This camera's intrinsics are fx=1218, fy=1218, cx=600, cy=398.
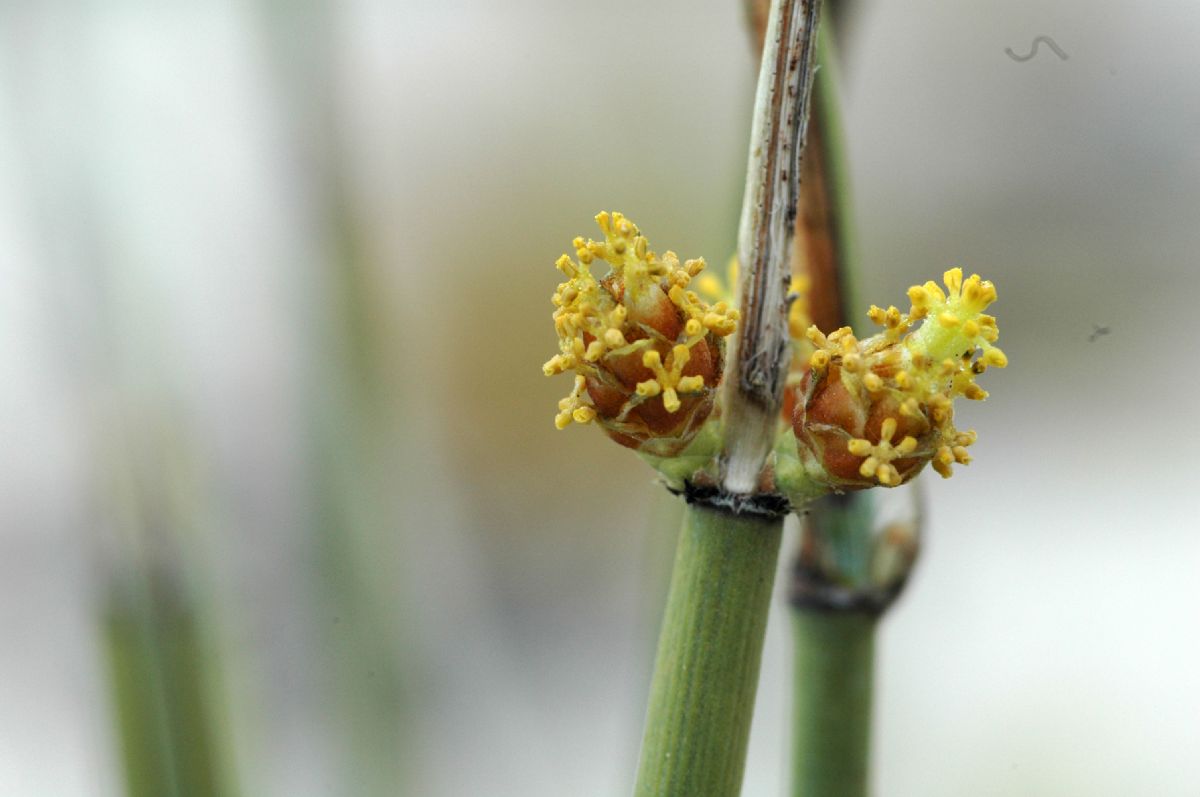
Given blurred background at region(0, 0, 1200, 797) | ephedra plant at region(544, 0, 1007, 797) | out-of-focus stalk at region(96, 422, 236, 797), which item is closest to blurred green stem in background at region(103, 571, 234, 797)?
out-of-focus stalk at region(96, 422, 236, 797)

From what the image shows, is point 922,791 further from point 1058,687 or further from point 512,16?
point 512,16

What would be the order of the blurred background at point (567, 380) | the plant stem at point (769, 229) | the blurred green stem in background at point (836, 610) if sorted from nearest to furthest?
the plant stem at point (769, 229)
the blurred green stem in background at point (836, 610)
the blurred background at point (567, 380)

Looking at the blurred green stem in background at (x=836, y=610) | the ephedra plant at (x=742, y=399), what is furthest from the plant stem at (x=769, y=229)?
the blurred green stem in background at (x=836, y=610)

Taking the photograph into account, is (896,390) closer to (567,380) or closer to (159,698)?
(159,698)

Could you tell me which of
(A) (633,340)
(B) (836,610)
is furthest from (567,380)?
(A) (633,340)

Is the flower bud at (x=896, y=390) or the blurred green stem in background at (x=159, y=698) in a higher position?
the flower bud at (x=896, y=390)

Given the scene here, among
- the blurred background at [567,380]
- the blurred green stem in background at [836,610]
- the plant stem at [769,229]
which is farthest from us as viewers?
the blurred background at [567,380]

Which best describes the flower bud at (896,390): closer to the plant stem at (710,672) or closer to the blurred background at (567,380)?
the plant stem at (710,672)
